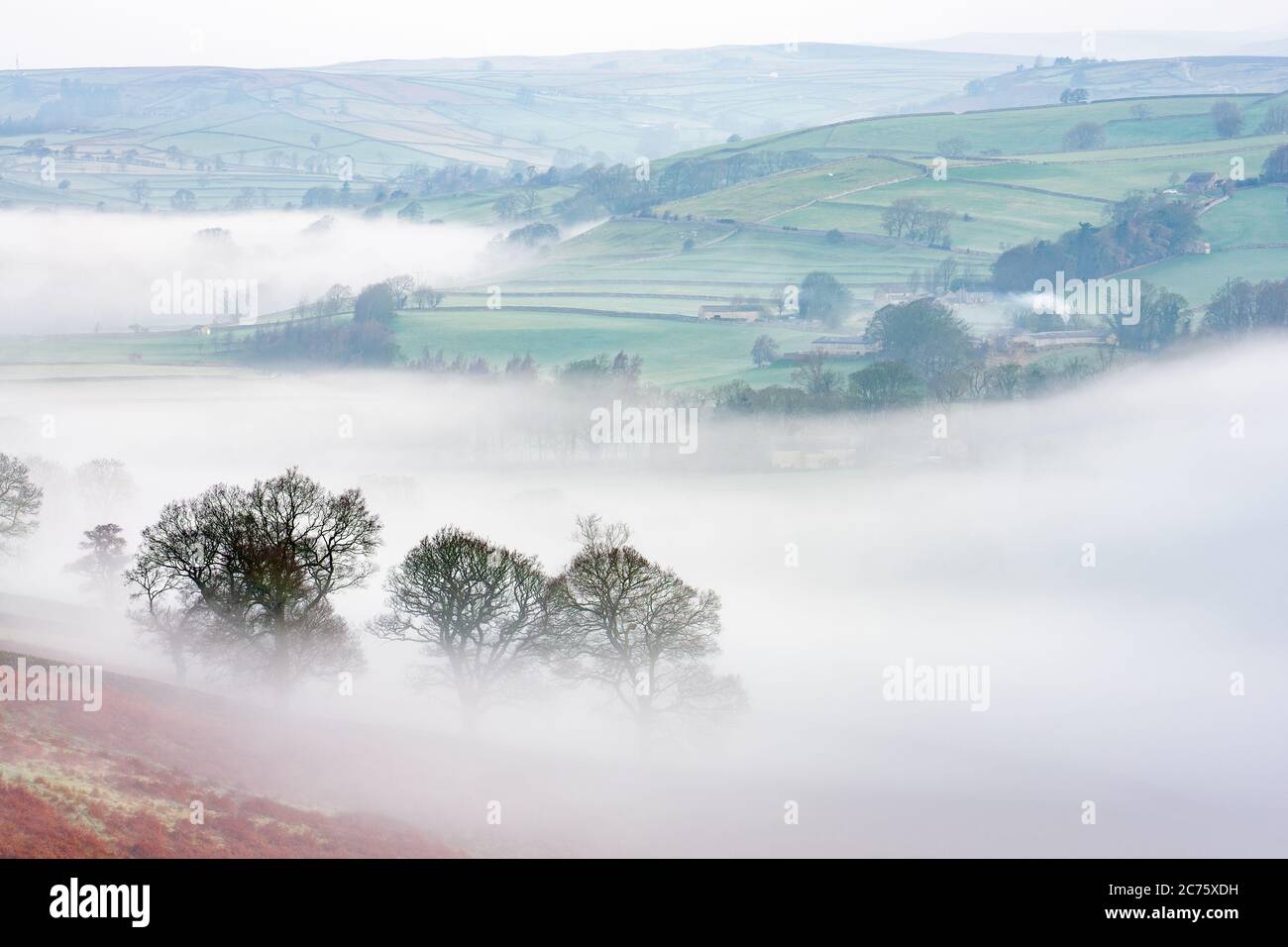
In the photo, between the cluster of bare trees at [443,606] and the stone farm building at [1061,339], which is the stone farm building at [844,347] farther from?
the cluster of bare trees at [443,606]

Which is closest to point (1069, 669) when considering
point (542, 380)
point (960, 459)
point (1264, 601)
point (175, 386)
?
point (1264, 601)

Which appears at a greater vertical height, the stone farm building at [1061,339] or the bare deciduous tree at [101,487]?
the stone farm building at [1061,339]

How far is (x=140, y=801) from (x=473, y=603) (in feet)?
63.9

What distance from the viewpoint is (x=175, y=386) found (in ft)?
590

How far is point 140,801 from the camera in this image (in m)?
39.6

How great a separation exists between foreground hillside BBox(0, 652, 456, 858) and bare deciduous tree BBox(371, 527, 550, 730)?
11369mm

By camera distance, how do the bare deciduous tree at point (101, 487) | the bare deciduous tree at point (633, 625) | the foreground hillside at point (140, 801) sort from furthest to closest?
the bare deciduous tree at point (101, 487), the bare deciduous tree at point (633, 625), the foreground hillside at point (140, 801)

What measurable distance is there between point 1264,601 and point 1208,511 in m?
25.9

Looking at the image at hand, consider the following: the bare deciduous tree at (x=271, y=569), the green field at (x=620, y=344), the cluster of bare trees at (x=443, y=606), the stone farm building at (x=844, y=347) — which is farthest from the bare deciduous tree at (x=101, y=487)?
the stone farm building at (x=844, y=347)
